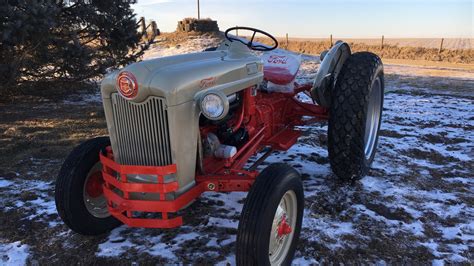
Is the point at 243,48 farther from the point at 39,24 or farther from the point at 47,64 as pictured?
the point at 47,64

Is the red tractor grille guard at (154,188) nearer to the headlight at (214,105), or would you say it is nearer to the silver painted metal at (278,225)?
the silver painted metal at (278,225)

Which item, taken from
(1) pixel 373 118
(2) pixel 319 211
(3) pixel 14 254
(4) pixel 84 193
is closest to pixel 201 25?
(1) pixel 373 118

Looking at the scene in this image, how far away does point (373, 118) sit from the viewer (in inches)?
189

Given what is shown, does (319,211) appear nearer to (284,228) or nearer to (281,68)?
(284,228)

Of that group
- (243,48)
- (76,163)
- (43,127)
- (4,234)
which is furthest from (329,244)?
(43,127)

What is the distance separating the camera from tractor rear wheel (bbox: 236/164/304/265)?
2330 mm

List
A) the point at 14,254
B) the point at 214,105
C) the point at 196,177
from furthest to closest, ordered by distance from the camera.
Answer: the point at 14,254 < the point at 196,177 < the point at 214,105

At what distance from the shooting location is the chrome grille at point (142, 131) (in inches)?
99.3

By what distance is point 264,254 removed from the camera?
93.7 inches

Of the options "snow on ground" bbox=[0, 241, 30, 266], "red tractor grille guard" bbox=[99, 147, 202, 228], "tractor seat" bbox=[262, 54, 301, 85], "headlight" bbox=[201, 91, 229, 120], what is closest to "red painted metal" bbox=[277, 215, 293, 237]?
"red tractor grille guard" bbox=[99, 147, 202, 228]

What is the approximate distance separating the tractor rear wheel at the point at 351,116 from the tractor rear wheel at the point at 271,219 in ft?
3.64

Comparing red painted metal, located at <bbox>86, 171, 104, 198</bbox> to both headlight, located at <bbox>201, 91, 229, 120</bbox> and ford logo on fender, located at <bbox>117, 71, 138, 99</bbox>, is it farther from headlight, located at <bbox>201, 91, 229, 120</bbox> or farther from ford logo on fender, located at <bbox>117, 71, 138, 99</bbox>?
headlight, located at <bbox>201, 91, 229, 120</bbox>

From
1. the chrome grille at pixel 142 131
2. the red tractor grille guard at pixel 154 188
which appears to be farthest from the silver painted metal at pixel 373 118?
the chrome grille at pixel 142 131

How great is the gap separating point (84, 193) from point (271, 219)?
1.61m
